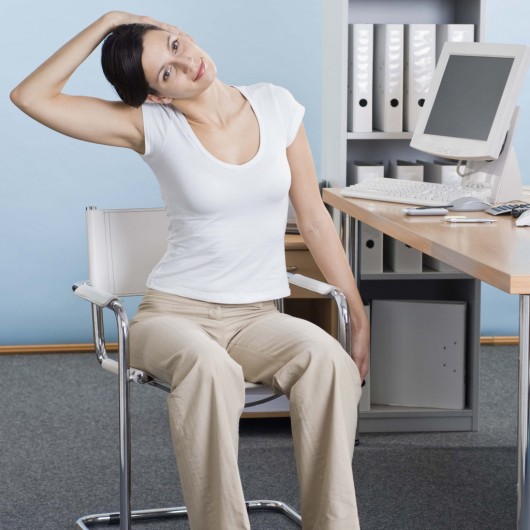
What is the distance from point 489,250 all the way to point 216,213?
57cm

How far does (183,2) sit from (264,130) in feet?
6.70

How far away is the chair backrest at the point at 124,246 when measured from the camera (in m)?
2.29

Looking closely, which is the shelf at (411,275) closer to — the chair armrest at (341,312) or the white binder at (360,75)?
the white binder at (360,75)

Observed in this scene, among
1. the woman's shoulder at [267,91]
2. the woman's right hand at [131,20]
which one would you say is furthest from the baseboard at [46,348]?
the woman's right hand at [131,20]

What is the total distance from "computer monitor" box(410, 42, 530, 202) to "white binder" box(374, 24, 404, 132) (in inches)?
10.2

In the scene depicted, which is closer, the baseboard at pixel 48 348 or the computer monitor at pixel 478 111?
the computer monitor at pixel 478 111

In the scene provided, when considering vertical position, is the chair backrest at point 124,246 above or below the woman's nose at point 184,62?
below

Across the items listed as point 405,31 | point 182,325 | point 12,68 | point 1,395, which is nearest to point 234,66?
point 12,68

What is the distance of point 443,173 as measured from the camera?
297 centimetres

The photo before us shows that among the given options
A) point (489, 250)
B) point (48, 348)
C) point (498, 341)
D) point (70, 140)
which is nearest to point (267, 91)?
point (489, 250)

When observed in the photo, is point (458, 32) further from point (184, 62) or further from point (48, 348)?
point (48, 348)

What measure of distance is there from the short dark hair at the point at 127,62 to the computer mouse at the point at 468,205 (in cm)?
81

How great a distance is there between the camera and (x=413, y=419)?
312cm

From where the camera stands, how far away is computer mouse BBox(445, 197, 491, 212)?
2.37 meters
